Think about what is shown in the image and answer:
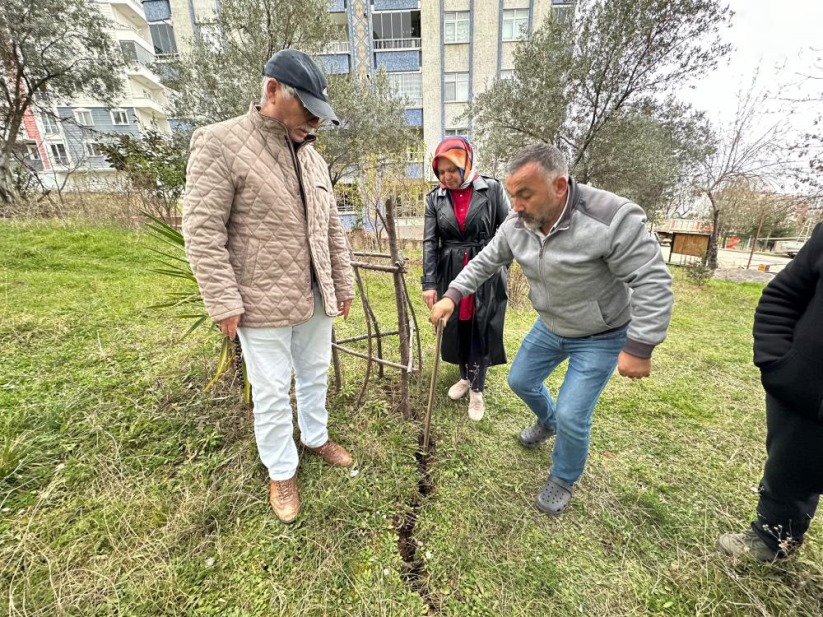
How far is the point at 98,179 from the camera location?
330 inches

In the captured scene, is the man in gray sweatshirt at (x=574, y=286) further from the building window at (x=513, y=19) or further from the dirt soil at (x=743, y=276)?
the building window at (x=513, y=19)

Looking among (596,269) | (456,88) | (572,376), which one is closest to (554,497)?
(572,376)

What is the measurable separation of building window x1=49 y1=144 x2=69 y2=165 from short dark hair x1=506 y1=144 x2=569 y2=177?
106ft

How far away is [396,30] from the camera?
17469 millimetres

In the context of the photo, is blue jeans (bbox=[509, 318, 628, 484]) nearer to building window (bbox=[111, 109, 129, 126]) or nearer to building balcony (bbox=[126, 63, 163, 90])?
building balcony (bbox=[126, 63, 163, 90])

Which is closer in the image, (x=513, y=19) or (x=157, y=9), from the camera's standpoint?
(x=513, y=19)

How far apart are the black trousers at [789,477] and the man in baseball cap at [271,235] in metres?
1.87

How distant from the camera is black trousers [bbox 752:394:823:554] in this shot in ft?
3.97

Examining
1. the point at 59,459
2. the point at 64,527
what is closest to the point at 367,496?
the point at 64,527

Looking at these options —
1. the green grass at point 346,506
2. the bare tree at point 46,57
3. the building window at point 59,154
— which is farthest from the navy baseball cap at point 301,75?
the building window at point 59,154

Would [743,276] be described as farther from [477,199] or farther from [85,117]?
[85,117]

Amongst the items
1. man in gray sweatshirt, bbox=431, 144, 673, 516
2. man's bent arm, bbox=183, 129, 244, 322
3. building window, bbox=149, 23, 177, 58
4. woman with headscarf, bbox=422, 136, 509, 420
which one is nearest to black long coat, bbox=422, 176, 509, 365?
woman with headscarf, bbox=422, 136, 509, 420

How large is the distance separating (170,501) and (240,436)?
474 mm

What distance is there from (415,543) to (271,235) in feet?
5.27
